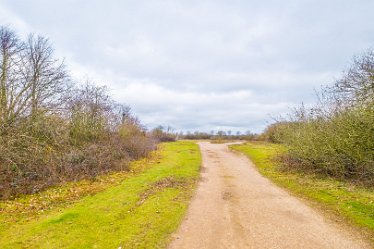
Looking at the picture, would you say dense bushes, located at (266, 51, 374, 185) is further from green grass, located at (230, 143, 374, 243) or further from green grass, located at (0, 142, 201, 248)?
green grass, located at (0, 142, 201, 248)

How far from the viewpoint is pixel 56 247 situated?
6258 mm

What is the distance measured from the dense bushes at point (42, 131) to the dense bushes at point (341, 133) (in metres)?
11.1

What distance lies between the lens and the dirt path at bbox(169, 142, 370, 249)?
6492 mm

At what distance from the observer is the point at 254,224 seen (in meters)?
7.77

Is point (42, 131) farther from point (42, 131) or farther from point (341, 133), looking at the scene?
point (341, 133)

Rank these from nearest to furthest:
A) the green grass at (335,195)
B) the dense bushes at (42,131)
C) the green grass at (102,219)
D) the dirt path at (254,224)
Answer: the dirt path at (254,224) → the green grass at (102,219) → the green grass at (335,195) → the dense bushes at (42,131)

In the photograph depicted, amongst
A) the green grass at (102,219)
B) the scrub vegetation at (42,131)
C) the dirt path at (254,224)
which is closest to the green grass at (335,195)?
the dirt path at (254,224)

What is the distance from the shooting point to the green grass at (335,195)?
8.20 meters

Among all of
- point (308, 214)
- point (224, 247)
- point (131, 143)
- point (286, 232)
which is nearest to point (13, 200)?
point (224, 247)

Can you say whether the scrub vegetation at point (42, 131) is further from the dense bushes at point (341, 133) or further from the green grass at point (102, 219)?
the dense bushes at point (341, 133)

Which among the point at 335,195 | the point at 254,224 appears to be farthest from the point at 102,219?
the point at 335,195

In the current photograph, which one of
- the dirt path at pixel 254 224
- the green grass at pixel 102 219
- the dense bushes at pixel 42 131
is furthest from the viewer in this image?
the dense bushes at pixel 42 131

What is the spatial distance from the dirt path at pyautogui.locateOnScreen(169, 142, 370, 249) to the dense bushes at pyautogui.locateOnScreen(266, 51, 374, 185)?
3.03m

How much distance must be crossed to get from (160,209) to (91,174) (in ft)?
23.5
